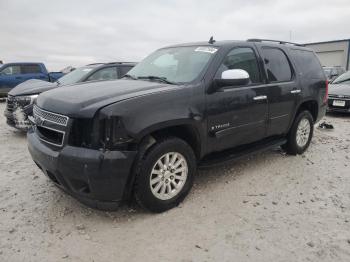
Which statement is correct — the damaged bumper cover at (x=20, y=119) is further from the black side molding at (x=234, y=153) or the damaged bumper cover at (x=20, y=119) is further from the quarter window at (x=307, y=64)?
the quarter window at (x=307, y=64)

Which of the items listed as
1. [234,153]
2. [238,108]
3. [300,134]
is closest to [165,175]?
[234,153]

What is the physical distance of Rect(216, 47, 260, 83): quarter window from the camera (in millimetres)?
4062

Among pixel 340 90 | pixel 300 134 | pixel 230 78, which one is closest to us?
pixel 230 78

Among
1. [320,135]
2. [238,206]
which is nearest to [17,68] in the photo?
[320,135]

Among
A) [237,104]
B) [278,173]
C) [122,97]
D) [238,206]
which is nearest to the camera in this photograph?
[122,97]

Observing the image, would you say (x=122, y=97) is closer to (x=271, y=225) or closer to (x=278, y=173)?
(x=271, y=225)

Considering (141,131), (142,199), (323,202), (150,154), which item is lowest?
(323,202)

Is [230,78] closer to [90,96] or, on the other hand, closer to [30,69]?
[90,96]

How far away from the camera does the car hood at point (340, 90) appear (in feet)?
31.6

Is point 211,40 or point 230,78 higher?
point 211,40

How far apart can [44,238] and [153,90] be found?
177 cm

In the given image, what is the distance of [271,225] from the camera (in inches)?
129

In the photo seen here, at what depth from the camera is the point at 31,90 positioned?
6.80 m

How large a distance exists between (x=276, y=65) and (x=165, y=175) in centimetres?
264
